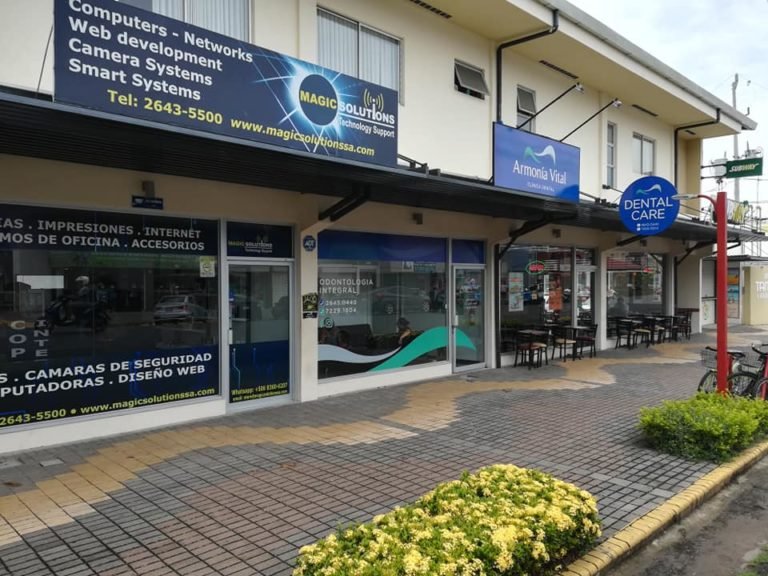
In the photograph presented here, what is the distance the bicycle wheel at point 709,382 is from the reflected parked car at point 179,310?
6.90 metres

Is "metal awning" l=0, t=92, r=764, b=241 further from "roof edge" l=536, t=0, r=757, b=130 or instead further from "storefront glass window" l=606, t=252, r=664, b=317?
"storefront glass window" l=606, t=252, r=664, b=317

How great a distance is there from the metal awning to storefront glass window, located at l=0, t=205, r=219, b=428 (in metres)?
0.86

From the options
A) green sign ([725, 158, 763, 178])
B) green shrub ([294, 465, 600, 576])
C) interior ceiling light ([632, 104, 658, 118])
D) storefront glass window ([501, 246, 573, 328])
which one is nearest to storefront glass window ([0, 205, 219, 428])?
Answer: green shrub ([294, 465, 600, 576])

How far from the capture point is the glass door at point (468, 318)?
11.4m

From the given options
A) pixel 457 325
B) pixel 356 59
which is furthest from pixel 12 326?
pixel 457 325

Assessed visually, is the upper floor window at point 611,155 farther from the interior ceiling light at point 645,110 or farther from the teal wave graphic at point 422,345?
the teal wave graphic at point 422,345

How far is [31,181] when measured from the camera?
6.17 m

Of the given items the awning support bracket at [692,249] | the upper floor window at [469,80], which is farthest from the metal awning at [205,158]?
the awning support bracket at [692,249]

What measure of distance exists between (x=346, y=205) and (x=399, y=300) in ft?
8.59

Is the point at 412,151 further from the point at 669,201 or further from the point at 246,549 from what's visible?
the point at 246,549

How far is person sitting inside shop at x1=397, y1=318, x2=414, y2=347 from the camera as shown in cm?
1027

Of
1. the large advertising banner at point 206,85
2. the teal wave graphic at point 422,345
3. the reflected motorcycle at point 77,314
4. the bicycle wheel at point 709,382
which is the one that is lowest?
the bicycle wheel at point 709,382

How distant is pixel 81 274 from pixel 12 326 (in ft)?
2.89

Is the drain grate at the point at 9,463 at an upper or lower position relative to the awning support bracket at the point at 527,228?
lower
